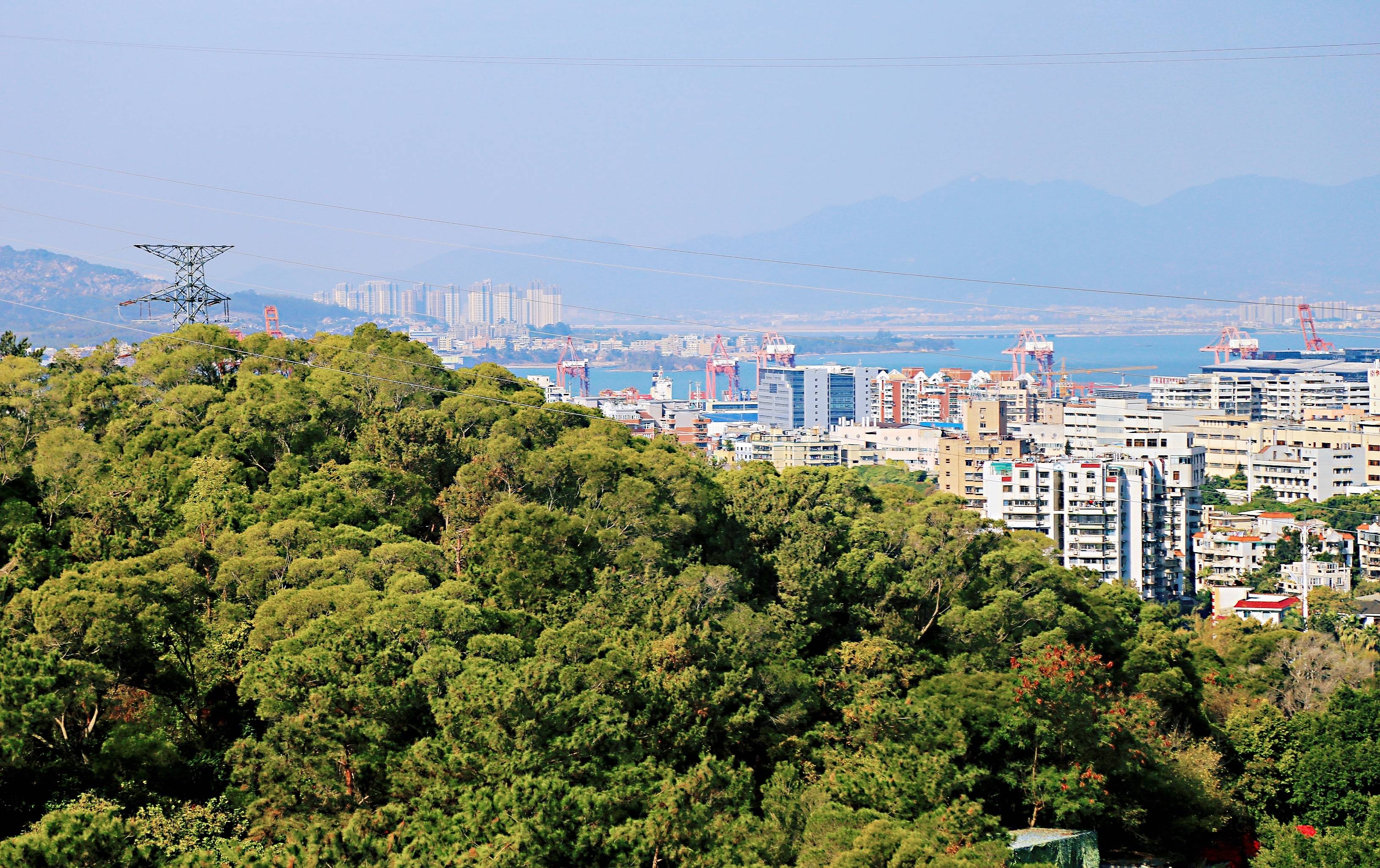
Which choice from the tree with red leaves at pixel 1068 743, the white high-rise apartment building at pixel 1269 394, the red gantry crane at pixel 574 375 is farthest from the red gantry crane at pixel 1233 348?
Answer: the tree with red leaves at pixel 1068 743

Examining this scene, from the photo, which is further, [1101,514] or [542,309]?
[542,309]

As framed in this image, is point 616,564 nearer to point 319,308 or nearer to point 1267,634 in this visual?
point 1267,634

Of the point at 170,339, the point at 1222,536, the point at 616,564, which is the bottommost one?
the point at 1222,536

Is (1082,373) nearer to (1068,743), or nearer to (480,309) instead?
(480,309)

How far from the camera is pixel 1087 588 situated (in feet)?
48.4

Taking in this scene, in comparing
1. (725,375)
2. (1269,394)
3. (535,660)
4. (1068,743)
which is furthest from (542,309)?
(535,660)

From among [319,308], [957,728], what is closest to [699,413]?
[319,308]

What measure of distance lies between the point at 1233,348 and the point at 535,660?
76882 mm

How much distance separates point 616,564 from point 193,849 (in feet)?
14.9

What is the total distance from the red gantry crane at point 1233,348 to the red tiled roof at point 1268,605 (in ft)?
186

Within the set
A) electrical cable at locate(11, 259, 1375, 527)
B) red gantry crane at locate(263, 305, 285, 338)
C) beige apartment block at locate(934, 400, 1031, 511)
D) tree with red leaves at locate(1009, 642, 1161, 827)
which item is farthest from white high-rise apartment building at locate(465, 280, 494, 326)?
tree with red leaves at locate(1009, 642, 1161, 827)

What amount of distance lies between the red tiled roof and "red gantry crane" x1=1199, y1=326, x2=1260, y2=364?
56633 millimetres

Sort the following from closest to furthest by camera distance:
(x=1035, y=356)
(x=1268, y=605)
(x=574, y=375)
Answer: (x=1268, y=605)
(x=1035, y=356)
(x=574, y=375)

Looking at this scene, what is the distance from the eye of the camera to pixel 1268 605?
2220 cm
